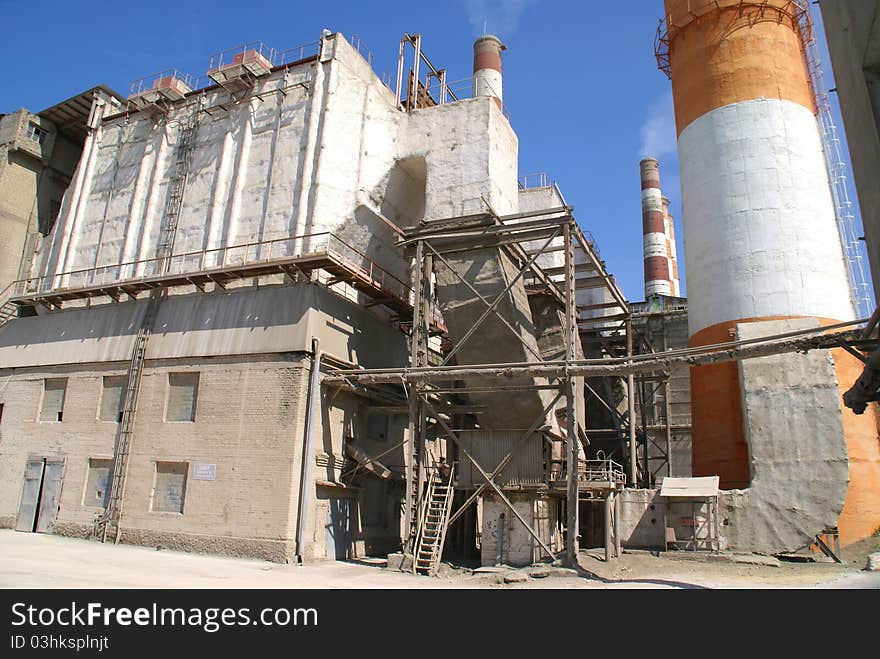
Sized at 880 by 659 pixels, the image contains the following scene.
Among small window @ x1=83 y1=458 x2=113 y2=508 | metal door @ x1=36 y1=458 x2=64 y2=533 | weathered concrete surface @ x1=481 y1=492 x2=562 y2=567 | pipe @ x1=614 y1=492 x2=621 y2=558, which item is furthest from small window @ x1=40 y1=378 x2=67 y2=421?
pipe @ x1=614 y1=492 x2=621 y2=558

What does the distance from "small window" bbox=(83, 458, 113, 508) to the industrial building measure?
0.08 metres

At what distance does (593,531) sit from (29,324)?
72.1 ft

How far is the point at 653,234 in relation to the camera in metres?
51.2

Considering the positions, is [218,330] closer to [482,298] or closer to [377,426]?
[377,426]

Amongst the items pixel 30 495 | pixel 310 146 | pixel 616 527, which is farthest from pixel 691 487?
pixel 30 495

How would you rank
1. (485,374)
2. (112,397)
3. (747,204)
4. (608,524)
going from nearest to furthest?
(485,374), (608,524), (112,397), (747,204)

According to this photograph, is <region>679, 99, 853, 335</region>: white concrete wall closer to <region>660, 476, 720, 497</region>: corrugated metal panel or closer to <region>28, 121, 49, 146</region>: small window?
<region>660, 476, 720, 497</region>: corrugated metal panel

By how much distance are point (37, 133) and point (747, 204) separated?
30.7 meters

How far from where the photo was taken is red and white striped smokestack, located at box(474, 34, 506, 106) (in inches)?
1046

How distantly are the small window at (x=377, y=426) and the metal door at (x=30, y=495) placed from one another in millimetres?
10804

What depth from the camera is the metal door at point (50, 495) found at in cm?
2070

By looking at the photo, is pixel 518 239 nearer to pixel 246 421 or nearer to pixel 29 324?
pixel 246 421

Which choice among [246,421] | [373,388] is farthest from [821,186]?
Answer: [246,421]
